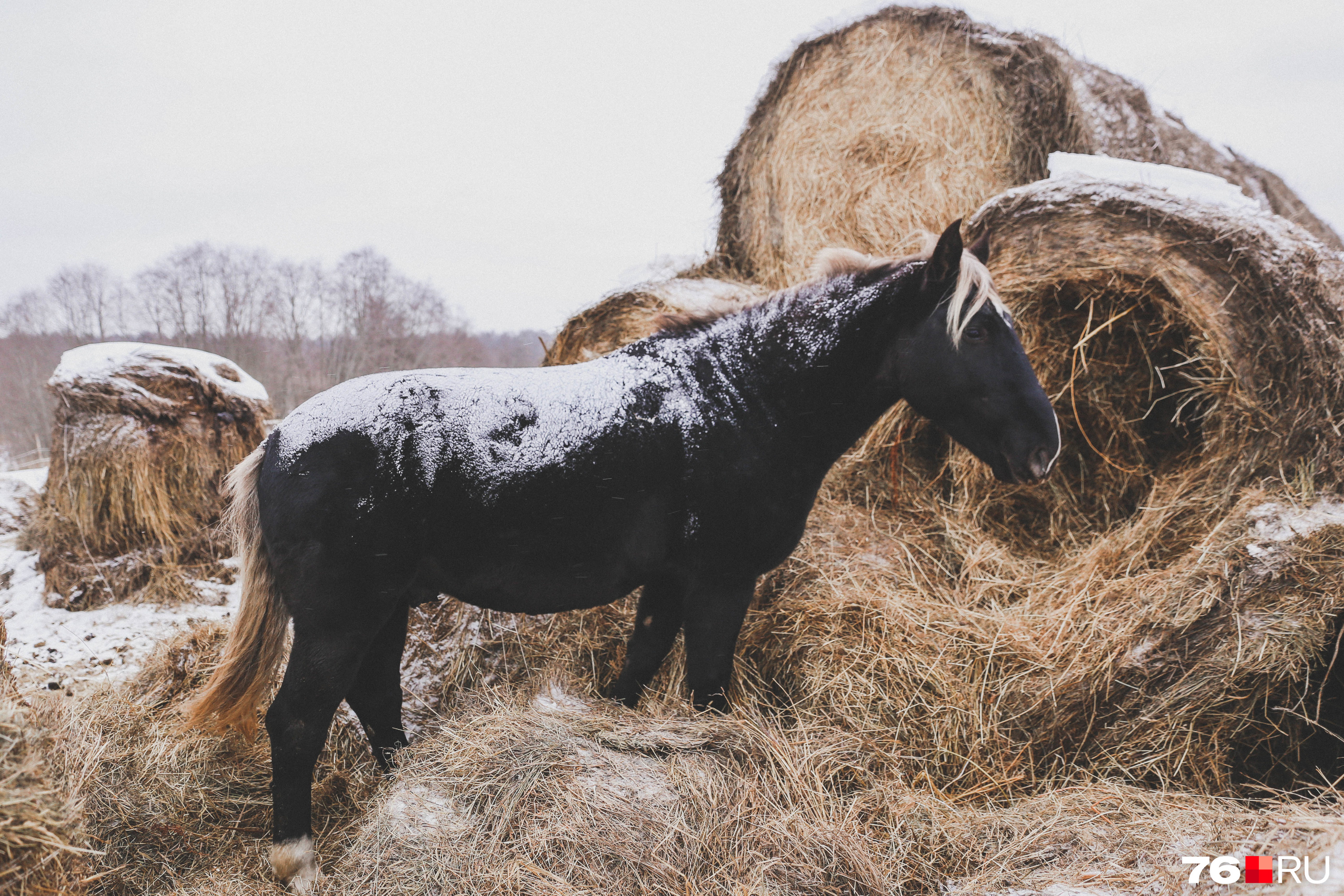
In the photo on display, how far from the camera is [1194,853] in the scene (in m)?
1.81

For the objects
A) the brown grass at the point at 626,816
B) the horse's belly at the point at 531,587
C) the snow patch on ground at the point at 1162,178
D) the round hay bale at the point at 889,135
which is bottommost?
the brown grass at the point at 626,816

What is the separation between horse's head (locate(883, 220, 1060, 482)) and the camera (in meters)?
2.43

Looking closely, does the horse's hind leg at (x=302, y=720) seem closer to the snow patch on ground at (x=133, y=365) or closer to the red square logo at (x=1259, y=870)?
the red square logo at (x=1259, y=870)

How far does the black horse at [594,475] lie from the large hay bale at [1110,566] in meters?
0.65

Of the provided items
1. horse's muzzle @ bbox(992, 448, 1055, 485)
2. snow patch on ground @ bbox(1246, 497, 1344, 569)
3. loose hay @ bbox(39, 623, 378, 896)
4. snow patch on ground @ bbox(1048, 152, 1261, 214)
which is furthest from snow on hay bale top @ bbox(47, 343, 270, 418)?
snow patch on ground @ bbox(1246, 497, 1344, 569)

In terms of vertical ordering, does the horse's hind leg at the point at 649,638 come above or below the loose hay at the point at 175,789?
above

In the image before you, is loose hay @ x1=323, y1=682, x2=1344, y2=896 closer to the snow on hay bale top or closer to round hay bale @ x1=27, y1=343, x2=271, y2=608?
round hay bale @ x1=27, y1=343, x2=271, y2=608

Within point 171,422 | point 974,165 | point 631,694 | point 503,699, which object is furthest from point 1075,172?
point 171,422

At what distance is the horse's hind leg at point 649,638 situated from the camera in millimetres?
2816

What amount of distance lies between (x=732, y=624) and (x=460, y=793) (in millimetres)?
1089

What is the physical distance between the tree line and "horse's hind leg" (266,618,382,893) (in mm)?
11860

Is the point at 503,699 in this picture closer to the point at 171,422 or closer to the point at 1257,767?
the point at 1257,767

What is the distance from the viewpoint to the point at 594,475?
2379 mm

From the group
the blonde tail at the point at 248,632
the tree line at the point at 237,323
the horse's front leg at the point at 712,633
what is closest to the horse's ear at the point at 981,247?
the horse's front leg at the point at 712,633
